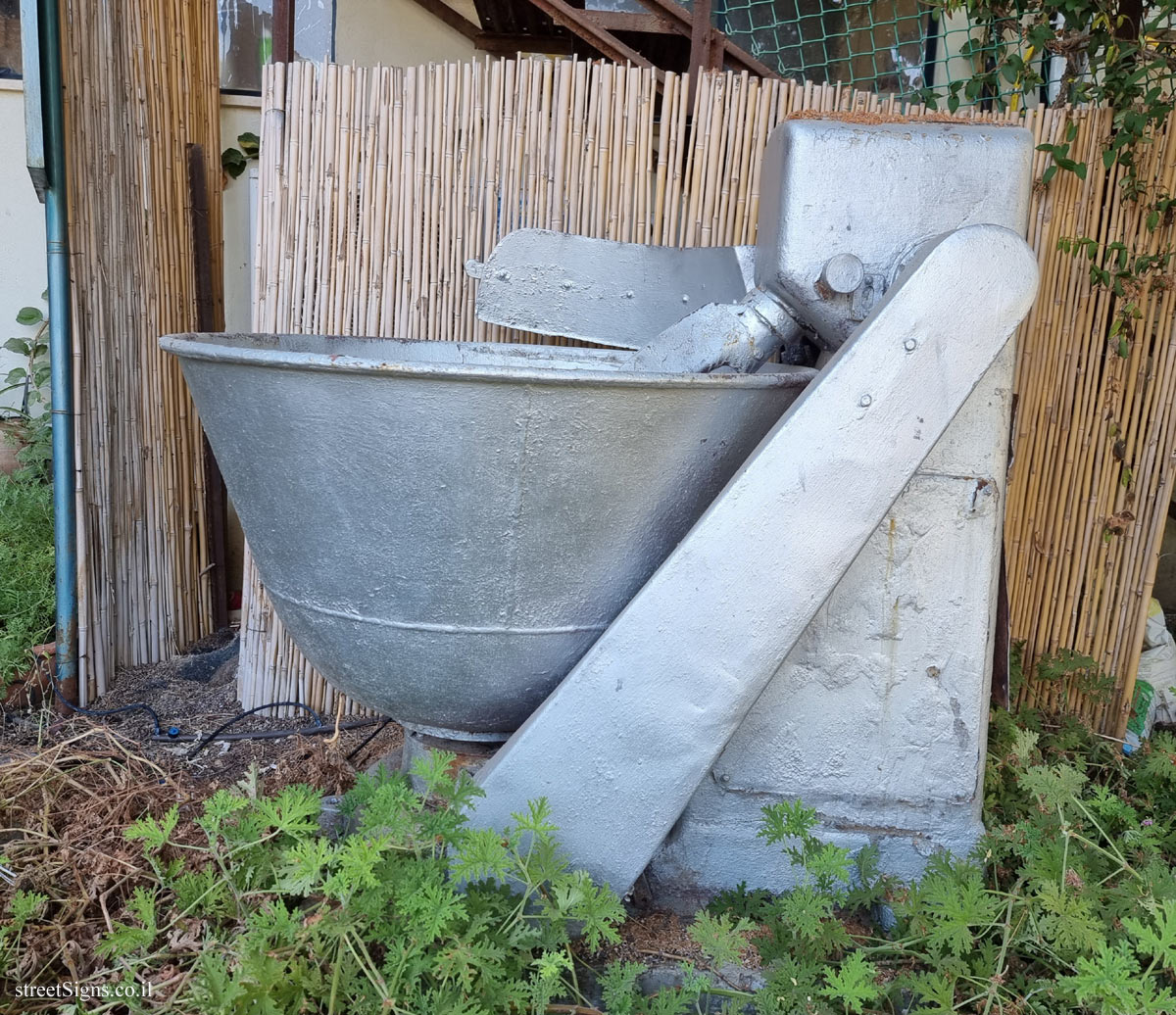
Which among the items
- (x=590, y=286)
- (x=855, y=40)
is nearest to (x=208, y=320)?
(x=590, y=286)

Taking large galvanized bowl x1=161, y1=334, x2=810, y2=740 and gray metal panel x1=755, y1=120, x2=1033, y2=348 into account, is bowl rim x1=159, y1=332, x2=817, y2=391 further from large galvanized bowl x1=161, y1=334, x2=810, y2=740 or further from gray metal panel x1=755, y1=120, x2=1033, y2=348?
gray metal panel x1=755, y1=120, x2=1033, y2=348

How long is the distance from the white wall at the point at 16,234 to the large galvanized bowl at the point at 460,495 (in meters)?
2.79

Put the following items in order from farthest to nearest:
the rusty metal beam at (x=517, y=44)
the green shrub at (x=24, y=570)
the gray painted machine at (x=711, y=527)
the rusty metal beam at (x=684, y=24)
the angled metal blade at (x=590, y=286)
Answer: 1. the rusty metal beam at (x=517, y=44)
2. the rusty metal beam at (x=684, y=24)
3. the green shrub at (x=24, y=570)
4. the angled metal blade at (x=590, y=286)
5. the gray painted machine at (x=711, y=527)

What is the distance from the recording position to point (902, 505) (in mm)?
1560

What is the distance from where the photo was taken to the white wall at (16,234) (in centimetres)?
359

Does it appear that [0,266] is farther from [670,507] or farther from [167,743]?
[670,507]

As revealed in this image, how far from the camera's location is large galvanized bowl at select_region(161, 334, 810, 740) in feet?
4.19

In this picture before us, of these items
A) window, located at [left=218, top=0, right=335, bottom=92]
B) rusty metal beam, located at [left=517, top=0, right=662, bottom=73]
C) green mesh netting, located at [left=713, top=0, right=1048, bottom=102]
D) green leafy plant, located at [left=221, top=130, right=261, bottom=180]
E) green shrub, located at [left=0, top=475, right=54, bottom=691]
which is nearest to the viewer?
green shrub, located at [left=0, top=475, right=54, bottom=691]

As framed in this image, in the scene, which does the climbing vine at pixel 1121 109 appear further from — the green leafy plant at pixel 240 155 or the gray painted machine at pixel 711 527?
the green leafy plant at pixel 240 155

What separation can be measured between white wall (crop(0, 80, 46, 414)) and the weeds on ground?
9.44 feet

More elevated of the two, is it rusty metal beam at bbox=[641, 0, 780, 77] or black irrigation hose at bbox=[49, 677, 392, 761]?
rusty metal beam at bbox=[641, 0, 780, 77]

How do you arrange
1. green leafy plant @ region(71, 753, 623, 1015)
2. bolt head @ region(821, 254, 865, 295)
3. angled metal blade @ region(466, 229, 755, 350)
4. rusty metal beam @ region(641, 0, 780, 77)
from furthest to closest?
rusty metal beam @ region(641, 0, 780, 77), angled metal blade @ region(466, 229, 755, 350), bolt head @ region(821, 254, 865, 295), green leafy plant @ region(71, 753, 623, 1015)

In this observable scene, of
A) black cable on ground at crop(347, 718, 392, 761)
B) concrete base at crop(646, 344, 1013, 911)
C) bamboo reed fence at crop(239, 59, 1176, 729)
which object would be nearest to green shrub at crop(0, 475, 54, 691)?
bamboo reed fence at crop(239, 59, 1176, 729)

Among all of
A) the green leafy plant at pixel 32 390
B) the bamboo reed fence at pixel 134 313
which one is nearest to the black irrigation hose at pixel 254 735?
the bamboo reed fence at pixel 134 313
